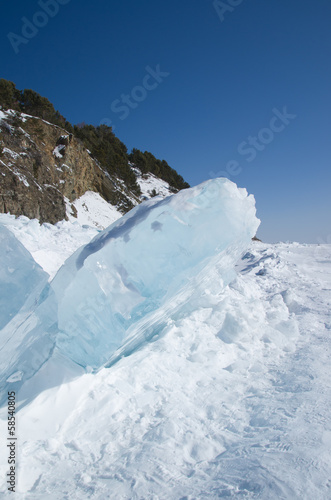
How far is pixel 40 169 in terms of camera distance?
1362 centimetres

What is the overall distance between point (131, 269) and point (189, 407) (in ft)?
4.85

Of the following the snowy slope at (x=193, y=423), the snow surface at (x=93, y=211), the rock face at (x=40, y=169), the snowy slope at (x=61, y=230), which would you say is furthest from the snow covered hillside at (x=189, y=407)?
the snow surface at (x=93, y=211)

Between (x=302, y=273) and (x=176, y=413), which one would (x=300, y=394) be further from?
(x=302, y=273)

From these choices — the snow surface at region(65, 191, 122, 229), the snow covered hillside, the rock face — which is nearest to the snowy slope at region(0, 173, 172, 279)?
the snow surface at region(65, 191, 122, 229)

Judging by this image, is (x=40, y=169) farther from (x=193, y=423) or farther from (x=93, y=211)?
(x=193, y=423)

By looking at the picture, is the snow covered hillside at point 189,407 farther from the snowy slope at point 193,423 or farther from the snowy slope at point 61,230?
the snowy slope at point 61,230

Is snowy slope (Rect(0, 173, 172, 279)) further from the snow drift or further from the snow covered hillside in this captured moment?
the snow covered hillside

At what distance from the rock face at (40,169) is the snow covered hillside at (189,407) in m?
9.78

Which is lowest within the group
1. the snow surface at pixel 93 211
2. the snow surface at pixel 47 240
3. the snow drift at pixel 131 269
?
the snow surface at pixel 47 240

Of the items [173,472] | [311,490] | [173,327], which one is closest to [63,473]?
[173,472]

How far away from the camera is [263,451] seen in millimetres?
1998

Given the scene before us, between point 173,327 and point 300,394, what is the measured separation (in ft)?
5.77

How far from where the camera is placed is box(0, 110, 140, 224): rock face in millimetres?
11102

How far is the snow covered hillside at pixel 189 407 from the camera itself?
1.83m
